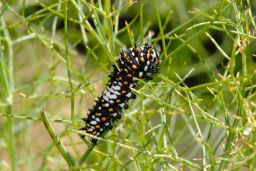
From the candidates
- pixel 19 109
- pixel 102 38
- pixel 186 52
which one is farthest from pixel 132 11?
pixel 102 38

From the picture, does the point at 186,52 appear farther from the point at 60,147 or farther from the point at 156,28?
the point at 60,147

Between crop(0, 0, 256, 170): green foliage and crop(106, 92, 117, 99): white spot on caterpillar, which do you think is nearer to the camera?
crop(0, 0, 256, 170): green foliage

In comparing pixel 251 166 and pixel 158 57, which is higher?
pixel 158 57

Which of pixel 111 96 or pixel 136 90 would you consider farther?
pixel 111 96
